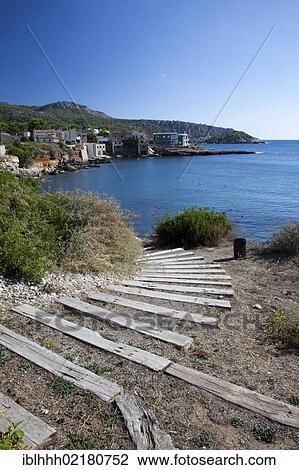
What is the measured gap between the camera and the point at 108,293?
15.4 feet

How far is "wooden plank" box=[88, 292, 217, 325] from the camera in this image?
397 cm

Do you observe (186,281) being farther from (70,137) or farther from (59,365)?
(70,137)

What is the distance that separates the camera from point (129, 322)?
3.79 m

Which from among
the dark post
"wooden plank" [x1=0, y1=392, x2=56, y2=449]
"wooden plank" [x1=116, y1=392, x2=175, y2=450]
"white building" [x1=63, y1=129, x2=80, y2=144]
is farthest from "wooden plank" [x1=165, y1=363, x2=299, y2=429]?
"white building" [x1=63, y1=129, x2=80, y2=144]

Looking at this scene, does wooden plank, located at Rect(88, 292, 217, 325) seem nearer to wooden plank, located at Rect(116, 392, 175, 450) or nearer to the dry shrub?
the dry shrub

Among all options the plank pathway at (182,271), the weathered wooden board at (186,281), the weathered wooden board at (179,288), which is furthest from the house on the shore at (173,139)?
the weathered wooden board at (179,288)

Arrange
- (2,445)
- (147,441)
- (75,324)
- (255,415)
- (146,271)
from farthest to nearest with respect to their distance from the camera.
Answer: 1. (146,271)
2. (75,324)
3. (255,415)
4. (147,441)
5. (2,445)

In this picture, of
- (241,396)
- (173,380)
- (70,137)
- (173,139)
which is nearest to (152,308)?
(173,380)

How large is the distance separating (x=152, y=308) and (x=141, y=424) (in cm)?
200

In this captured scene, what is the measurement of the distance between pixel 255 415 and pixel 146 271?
396 cm

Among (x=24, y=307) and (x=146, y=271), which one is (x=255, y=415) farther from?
(x=146, y=271)

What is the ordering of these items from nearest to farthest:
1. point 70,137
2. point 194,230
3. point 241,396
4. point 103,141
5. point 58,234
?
1. point 241,396
2. point 58,234
3. point 194,230
4. point 70,137
5. point 103,141

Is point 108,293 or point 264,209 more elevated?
point 108,293

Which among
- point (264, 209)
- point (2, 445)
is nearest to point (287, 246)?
point (2, 445)
